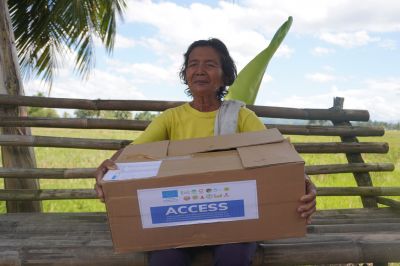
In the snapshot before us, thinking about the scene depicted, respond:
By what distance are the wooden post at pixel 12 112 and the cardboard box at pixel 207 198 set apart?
1.95m

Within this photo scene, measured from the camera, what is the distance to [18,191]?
119 inches

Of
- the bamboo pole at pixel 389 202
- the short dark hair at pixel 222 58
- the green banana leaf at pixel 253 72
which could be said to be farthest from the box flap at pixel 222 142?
the bamboo pole at pixel 389 202

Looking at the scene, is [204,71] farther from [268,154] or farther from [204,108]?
[268,154]

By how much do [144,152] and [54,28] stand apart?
5482 millimetres

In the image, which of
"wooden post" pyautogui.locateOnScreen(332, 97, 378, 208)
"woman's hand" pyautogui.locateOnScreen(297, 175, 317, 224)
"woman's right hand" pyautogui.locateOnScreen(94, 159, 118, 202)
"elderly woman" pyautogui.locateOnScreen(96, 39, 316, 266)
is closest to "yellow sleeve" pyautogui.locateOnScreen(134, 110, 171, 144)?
"elderly woman" pyautogui.locateOnScreen(96, 39, 316, 266)

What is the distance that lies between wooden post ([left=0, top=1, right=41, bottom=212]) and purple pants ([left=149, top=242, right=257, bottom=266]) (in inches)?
77.1

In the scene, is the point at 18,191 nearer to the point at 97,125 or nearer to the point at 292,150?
the point at 97,125

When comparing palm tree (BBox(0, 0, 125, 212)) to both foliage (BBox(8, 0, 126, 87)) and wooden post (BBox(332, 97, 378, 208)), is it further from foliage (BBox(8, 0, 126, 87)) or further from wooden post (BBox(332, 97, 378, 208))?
wooden post (BBox(332, 97, 378, 208))

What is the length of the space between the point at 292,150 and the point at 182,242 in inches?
19.1

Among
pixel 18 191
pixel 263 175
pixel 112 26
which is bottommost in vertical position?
pixel 263 175

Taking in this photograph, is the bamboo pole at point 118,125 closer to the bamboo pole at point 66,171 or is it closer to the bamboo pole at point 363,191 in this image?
the bamboo pole at point 66,171

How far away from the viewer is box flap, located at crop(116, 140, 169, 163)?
5.12ft

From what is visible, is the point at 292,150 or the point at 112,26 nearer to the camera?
the point at 292,150

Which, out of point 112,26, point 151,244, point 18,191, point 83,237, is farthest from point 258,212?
point 112,26
